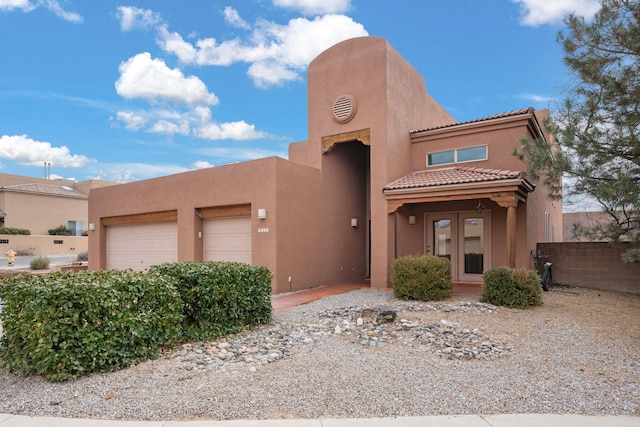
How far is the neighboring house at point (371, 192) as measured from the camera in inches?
428

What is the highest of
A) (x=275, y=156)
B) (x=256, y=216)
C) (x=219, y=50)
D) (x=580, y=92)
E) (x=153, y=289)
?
(x=219, y=50)

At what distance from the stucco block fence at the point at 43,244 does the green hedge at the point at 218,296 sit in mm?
32087

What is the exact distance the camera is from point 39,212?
35531 mm

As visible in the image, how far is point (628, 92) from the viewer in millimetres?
7613

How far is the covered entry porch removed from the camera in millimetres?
9852

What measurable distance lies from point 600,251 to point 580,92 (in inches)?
223

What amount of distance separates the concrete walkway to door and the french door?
0.56 meters

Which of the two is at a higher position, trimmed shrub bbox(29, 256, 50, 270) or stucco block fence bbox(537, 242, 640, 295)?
stucco block fence bbox(537, 242, 640, 295)

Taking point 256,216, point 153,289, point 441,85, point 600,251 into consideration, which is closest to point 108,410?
point 153,289

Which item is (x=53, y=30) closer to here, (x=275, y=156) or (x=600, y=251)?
(x=275, y=156)

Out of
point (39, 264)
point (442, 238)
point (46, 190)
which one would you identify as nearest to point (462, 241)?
point (442, 238)

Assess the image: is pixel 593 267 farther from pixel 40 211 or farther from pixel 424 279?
pixel 40 211

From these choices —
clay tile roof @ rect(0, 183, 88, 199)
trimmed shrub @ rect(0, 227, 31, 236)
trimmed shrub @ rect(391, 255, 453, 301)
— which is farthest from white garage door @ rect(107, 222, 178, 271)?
clay tile roof @ rect(0, 183, 88, 199)

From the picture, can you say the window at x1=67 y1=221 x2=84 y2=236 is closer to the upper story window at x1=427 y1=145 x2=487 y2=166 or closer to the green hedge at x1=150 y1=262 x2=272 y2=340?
the upper story window at x1=427 y1=145 x2=487 y2=166
